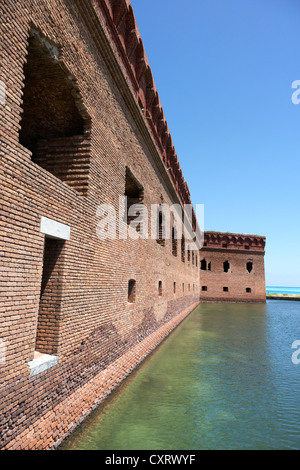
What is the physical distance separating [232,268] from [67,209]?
100 feet

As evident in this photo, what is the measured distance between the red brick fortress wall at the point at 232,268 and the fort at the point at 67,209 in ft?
78.4

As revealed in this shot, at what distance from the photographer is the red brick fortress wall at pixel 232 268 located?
106 feet

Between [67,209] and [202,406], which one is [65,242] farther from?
[202,406]

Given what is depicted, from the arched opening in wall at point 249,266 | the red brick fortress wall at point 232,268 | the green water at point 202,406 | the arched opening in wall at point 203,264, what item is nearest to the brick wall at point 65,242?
the green water at point 202,406

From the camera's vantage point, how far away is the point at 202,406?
4871 mm

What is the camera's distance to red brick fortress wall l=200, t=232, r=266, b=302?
32.4m

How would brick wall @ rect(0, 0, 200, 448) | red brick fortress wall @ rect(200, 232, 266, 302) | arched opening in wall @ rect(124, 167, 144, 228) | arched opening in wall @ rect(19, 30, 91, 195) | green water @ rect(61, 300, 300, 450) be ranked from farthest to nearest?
1. red brick fortress wall @ rect(200, 232, 266, 302)
2. arched opening in wall @ rect(124, 167, 144, 228)
3. arched opening in wall @ rect(19, 30, 91, 195)
4. green water @ rect(61, 300, 300, 450)
5. brick wall @ rect(0, 0, 200, 448)

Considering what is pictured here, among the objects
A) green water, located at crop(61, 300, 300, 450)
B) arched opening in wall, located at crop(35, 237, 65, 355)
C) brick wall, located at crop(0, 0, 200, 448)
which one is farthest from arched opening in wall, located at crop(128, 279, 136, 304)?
arched opening in wall, located at crop(35, 237, 65, 355)

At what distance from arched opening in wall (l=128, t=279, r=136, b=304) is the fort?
36 mm

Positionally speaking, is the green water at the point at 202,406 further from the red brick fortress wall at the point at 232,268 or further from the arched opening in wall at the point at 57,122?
the red brick fortress wall at the point at 232,268

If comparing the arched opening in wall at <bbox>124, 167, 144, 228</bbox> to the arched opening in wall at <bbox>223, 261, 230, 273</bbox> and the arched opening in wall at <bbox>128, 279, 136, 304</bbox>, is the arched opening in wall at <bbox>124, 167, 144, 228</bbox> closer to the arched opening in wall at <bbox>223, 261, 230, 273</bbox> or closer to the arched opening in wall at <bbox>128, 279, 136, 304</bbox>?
the arched opening in wall at <bbox>128, 279, 136, 304</bbox>

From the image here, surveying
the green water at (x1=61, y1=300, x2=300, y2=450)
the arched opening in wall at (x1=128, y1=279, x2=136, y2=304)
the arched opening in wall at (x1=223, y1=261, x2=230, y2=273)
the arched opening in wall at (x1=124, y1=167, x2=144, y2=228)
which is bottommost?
the green water at (x1=61, y1=300, x2=300, y2=450)

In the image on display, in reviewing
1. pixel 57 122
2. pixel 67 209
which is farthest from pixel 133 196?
pixel 67 209

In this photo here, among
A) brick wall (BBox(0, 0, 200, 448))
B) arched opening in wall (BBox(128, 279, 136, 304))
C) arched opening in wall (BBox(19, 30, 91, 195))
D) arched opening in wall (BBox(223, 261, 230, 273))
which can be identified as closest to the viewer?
brick wall (BBox(0, 0, 200, 448))
